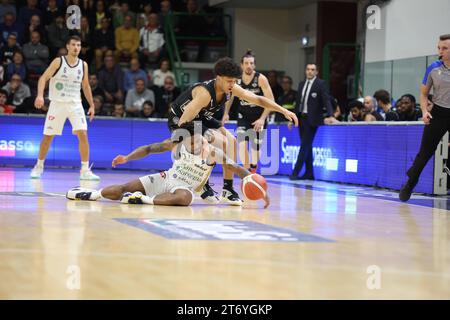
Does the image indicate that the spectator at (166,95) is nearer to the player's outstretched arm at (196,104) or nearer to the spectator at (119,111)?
the spectator at (119,111)

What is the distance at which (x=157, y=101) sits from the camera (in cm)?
1900

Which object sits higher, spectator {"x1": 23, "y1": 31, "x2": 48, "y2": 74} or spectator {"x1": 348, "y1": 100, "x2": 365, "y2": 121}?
spectator {"x1": 23, "y1": 31, "x2": 48, "y2": 74}

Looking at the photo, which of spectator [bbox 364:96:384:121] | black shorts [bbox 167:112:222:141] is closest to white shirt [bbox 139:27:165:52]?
spectator [bbox 364:96:384:121]

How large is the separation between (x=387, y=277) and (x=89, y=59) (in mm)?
16317

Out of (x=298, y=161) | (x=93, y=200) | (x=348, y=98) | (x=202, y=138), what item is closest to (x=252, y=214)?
(x=202, y=138)

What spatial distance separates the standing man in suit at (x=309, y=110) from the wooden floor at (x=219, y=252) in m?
5.47

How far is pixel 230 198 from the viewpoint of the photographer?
9492 millimetres

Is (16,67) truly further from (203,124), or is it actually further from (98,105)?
(203,124)

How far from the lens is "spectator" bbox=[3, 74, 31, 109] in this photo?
1845 cm

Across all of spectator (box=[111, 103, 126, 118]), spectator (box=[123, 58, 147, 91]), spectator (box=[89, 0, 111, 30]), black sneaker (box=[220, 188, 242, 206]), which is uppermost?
spectator (box=[89, 0, 111, 30])

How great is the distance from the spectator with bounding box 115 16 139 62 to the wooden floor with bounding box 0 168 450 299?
1167 cm

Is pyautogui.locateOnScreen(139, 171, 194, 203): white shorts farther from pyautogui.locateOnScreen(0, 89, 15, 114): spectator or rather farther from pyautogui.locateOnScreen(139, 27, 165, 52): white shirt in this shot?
pyautogui.locateOnScreen(139, 27, 165, 52): white shirt

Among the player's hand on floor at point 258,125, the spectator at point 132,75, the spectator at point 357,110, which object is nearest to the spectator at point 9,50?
the spectator at point 132,75
